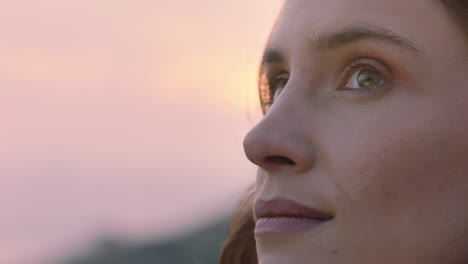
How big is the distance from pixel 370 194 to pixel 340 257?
21 centimetres

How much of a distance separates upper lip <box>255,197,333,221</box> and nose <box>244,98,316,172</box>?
10cm

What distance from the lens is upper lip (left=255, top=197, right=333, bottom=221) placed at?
88.3 inches

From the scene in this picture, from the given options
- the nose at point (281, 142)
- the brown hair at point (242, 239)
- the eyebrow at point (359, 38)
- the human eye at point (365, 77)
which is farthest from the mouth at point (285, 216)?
the brown hair at point (242, 239)

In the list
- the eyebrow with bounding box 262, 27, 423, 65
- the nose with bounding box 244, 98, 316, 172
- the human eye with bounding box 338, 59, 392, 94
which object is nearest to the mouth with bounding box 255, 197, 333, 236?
the nose with bounding box 244, 98, 316, 172

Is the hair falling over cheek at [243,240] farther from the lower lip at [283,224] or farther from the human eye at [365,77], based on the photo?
the human eye at [365,77]

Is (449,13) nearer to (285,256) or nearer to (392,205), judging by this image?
(392,205)

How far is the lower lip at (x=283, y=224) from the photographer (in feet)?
7.42

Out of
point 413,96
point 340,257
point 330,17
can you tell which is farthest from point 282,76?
point 340,257

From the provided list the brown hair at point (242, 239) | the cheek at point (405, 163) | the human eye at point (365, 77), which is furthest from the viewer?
the brown hair at point (242, 239)

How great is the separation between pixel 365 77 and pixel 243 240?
121cm

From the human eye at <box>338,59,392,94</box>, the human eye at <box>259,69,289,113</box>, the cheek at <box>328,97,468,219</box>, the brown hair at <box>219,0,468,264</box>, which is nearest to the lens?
the cheek at <box>328,97,468,219</box>

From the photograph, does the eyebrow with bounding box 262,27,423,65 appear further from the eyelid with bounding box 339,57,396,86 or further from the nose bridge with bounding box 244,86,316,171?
the nose bridge with bounding box 244,86,316,171

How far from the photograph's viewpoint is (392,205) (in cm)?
218

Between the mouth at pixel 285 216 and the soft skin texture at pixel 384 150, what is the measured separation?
19 mm
